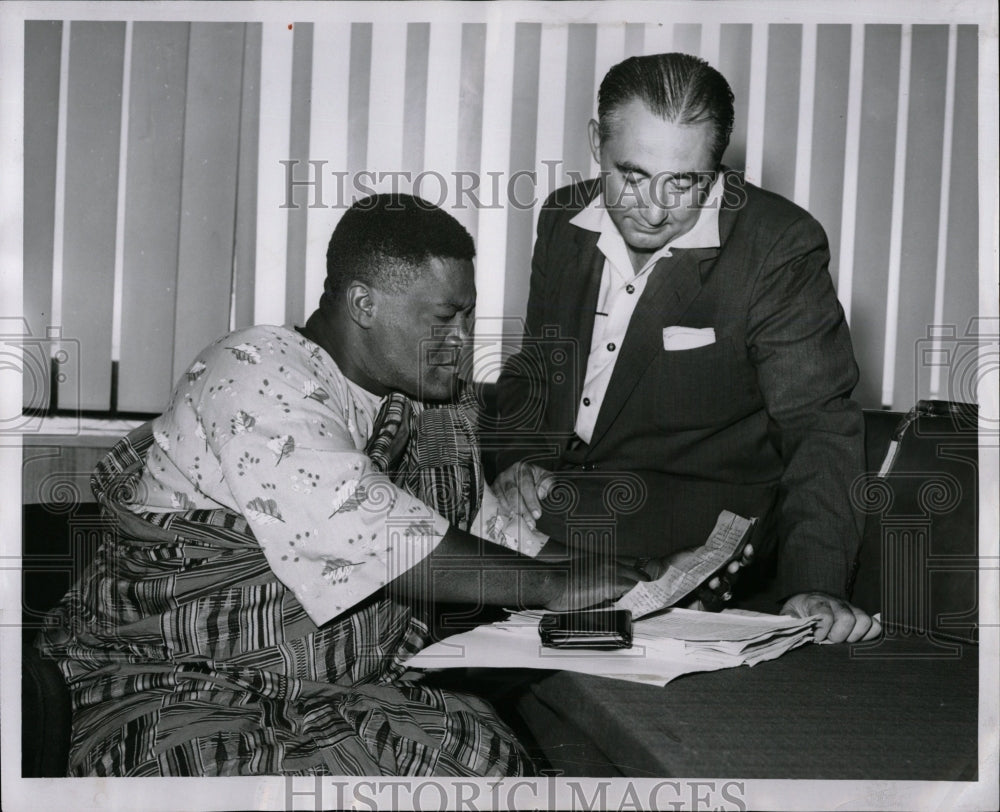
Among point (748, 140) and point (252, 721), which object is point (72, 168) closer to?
point (252, 721)

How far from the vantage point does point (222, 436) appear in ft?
3.46

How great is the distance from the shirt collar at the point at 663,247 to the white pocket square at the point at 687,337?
0.41ft

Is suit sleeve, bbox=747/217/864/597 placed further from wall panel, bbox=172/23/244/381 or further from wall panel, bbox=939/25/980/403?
wall panel, bbox=172/23/244/381

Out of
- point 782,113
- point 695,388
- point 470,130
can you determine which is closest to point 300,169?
point 470,130

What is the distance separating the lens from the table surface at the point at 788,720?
2.66 feet

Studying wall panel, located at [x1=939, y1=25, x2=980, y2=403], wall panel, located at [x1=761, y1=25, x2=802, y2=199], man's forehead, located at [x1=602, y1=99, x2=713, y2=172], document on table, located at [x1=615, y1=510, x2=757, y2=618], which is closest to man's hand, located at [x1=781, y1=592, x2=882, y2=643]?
document on table, located at [x1=615, y1=510, x2=757, y2=618]

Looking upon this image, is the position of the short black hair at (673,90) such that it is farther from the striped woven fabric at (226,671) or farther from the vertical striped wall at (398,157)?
the striped woven fabric at (226,671)

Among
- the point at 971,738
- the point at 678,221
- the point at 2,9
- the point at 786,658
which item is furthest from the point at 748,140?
the point at 2,9

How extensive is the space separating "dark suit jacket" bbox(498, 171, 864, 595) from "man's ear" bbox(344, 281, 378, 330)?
48 centimetres

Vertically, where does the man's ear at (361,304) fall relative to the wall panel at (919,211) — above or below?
below

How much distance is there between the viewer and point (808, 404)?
4.83 feet

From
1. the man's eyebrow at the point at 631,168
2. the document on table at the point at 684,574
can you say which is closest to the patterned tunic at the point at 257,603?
the document on table at the point at 684,574

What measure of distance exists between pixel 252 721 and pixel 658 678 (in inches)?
17.9

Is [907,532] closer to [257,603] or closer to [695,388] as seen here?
[695,388]
